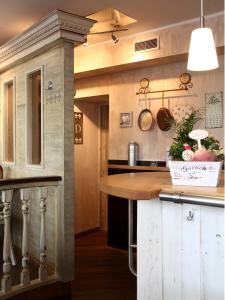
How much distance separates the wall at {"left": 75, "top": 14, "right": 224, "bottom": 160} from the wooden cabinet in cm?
213

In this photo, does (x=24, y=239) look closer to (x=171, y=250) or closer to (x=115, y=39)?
(x=171, y=250)

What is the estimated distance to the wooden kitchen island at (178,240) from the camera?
127 cm

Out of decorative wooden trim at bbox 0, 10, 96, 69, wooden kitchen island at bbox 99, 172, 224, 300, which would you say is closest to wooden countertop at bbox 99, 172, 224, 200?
wooden kitchen island at bbox 99, 172, 224, 300

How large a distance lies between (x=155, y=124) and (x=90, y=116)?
5.07 feet

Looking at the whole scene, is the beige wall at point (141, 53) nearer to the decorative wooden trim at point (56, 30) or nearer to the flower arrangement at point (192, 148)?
the decorative wooden trim at point (56, 30)

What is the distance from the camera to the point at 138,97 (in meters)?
4.05

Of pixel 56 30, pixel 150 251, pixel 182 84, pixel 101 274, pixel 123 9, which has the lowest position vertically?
pixel 101 274

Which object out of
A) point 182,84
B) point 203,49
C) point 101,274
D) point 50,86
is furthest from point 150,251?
point 182,84

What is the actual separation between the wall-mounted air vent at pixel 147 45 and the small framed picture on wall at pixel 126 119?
85 centimetres

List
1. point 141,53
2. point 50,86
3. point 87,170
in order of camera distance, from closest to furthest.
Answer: point 50,86, point 141,53, point 87,170

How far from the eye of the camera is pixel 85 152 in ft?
16.5

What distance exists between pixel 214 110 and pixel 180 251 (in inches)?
90.2

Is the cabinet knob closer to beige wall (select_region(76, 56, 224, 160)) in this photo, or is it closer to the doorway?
beige wall (select_region(76, 56, 224, 160))

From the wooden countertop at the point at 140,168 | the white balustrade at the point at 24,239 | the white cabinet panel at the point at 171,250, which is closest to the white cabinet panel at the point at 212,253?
the white cabinet panel at the point at 171,250
